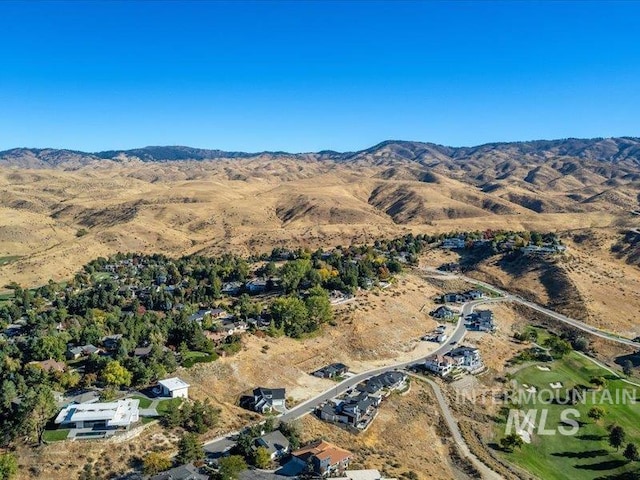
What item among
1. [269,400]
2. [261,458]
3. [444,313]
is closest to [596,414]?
[444,313]

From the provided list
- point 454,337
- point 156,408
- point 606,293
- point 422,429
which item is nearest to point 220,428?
point 156,408

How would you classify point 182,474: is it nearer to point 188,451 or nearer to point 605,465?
point 188,451

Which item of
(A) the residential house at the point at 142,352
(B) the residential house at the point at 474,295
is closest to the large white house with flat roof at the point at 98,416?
(A) the residential house at the point at 142,352

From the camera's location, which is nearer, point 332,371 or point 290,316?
point 332,371

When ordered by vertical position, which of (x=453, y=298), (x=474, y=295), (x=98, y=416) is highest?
(x=98, y=416)

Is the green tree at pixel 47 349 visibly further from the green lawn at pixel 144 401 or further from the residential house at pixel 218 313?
the residential house at pixel 218 313

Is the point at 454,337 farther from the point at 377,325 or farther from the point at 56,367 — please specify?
the point at 56,367
